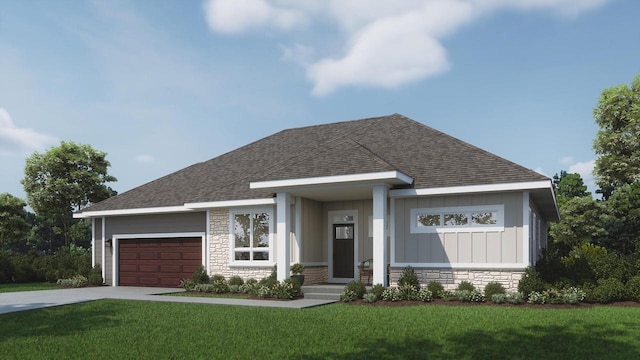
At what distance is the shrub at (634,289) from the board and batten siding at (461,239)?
265 centimetres

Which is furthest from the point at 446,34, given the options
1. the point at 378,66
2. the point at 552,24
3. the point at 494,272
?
the point at 494,272

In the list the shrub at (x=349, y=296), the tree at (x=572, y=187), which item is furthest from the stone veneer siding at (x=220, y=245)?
the tree at (x=572, y=187)

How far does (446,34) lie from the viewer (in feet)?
46.8

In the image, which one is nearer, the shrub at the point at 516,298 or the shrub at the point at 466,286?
the shrub at the point at 516,298

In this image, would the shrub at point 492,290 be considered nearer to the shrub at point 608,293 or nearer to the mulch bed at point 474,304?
the mulch bed at point 474,304

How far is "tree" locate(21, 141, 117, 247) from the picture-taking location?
99.2ft

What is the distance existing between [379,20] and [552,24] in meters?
5.14

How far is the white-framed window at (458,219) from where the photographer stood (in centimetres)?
1466

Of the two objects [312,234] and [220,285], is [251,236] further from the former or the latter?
[312,234]

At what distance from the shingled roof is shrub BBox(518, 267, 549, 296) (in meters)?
2.47

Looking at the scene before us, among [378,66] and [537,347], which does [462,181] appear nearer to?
[378,66]

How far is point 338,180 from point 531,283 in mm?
5755

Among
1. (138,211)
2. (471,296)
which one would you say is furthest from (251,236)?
(471,296)

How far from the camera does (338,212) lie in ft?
60.0
